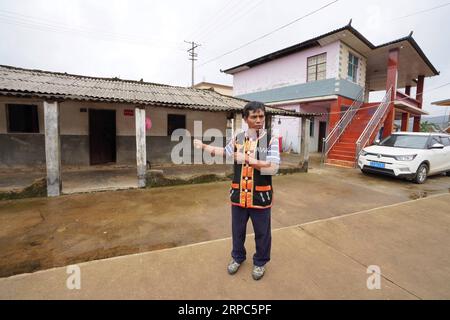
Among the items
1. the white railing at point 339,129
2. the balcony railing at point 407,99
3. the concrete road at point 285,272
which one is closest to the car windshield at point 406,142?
the white railing at point 339,129

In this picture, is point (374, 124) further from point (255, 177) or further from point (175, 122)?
point (255, 177)

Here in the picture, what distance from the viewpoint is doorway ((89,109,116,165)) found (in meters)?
8.46

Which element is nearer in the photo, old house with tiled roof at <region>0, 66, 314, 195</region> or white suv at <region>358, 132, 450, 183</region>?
old house with tiled roof at <region>0, 66, 314, 195</region>

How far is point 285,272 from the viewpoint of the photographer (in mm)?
2479

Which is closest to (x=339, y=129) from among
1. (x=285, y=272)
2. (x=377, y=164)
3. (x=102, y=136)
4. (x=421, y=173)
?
(x=377, y=164)

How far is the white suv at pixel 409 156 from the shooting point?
272 inches

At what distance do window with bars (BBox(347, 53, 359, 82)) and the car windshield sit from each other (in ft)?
20.1

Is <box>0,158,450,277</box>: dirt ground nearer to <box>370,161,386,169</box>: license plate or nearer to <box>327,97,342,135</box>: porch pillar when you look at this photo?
<box>370,161,386,169</box>: license plate

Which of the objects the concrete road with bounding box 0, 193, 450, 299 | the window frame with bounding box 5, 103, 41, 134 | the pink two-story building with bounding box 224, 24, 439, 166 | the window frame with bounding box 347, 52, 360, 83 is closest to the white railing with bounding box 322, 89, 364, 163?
the pink two-story building with bounding box 224, 24, 439, 166

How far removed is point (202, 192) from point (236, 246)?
11.2 ft

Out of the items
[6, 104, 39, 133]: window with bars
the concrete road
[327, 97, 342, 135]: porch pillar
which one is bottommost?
the concrete road

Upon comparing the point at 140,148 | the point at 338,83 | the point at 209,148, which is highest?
the point at 338,83

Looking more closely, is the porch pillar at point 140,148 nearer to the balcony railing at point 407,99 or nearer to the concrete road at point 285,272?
the concrete road at point 285,272

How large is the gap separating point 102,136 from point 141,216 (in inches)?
231
